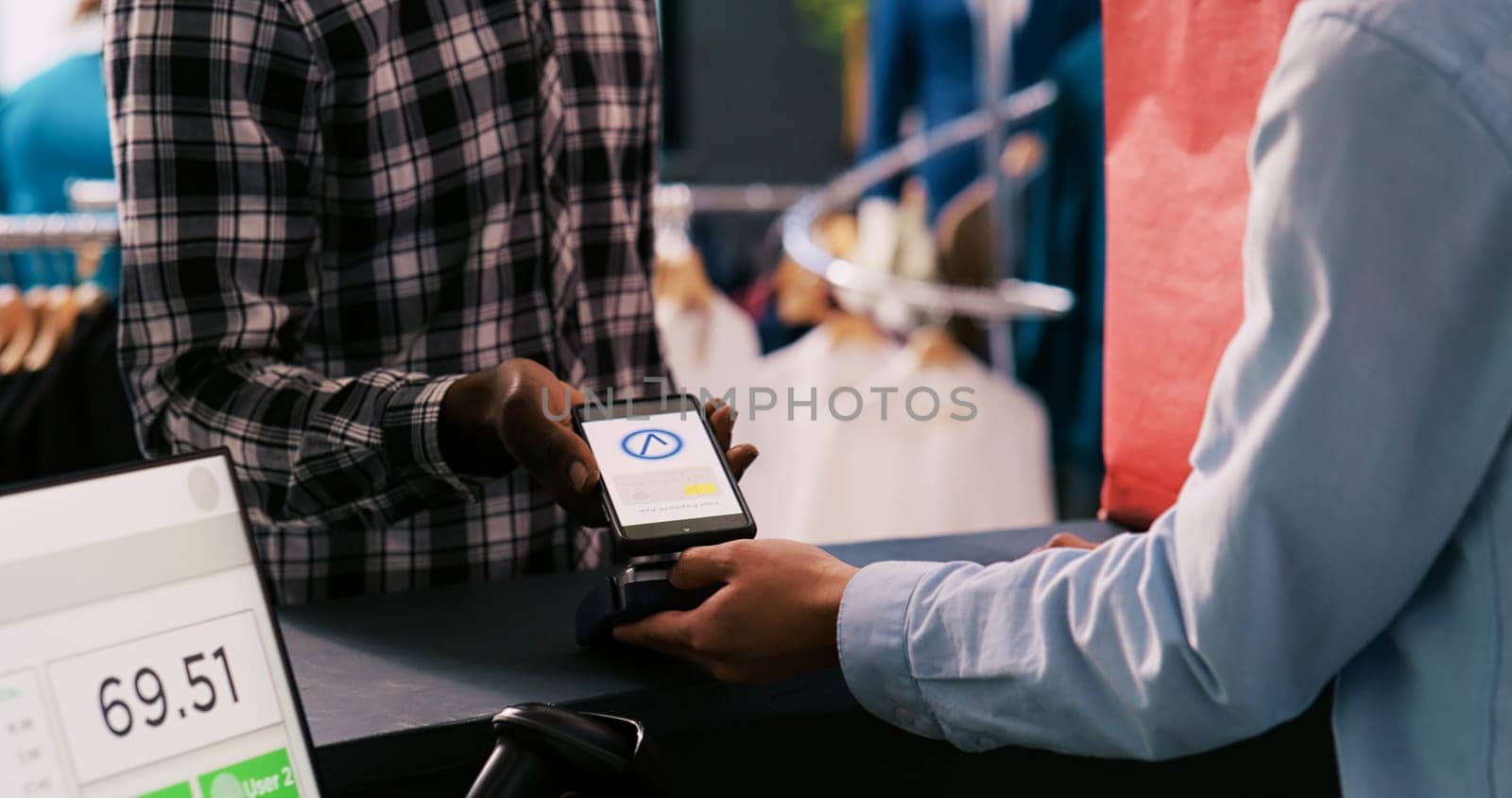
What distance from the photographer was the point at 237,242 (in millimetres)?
874

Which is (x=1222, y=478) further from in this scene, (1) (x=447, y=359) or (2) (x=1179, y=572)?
(1) (x=447, y=359)

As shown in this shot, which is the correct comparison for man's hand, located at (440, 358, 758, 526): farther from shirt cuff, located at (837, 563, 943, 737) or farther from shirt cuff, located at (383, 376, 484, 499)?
shirt cuff, located at (837, 563, 943, 737)

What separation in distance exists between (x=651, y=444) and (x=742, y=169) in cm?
419

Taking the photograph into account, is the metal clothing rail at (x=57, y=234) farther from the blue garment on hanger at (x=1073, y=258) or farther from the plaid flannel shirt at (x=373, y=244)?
the blue garment on hanger at (x=1073, y=258)

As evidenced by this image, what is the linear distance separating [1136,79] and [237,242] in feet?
2.00

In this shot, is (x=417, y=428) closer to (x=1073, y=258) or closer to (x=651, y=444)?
(x=651, y=444)

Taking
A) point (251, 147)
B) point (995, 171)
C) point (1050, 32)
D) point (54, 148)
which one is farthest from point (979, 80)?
point (251, 147)

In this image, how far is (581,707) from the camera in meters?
0.69

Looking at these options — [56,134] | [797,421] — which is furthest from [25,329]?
[797,421]

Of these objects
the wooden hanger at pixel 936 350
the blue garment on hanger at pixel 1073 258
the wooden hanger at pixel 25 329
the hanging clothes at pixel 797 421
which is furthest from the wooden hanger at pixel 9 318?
the blue garment on hanger at pixel 1073 258

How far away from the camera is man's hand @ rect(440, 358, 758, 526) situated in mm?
741

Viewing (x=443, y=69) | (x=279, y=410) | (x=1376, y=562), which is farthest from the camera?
(x=443, y=69)

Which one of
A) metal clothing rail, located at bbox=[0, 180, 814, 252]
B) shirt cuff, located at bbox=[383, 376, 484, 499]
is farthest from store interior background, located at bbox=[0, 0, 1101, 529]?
shirt cuff, located at bbox=[383, 376, 484, 499]

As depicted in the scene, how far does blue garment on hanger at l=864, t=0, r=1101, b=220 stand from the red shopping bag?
1.94 metres
